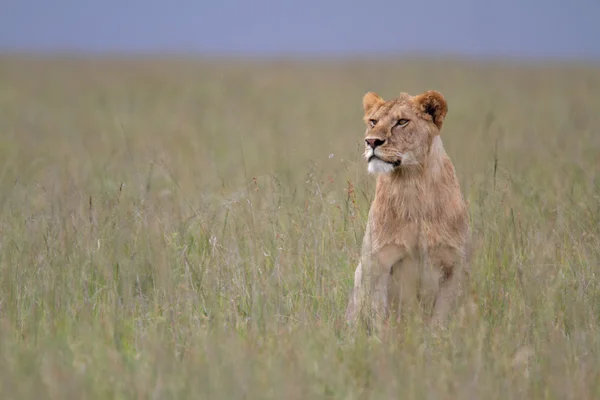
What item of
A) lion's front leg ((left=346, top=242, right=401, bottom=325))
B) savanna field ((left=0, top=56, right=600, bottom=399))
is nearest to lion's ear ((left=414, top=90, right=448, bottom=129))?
savanna field ((left=0, top=56, right=600, bottom=399))

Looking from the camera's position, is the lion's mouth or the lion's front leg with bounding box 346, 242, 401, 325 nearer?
the lion's front leg with bounding box 346, 242, 401, 325

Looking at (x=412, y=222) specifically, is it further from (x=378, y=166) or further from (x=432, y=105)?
(x=432, y=105)

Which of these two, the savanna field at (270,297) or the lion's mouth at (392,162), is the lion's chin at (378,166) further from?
the savanna field at (270,297)

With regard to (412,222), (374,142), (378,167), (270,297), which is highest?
(374,142)

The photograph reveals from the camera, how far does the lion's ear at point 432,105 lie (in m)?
5.33

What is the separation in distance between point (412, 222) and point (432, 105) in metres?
0.72

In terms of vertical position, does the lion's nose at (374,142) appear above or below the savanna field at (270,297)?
above

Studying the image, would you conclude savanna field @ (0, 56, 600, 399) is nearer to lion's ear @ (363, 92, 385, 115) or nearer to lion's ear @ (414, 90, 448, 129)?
lion's ear @ (363, 92, 385, 115)

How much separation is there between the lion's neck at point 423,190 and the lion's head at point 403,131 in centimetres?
5

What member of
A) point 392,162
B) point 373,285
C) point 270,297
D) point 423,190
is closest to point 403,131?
point 392,162

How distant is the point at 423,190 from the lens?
528cm

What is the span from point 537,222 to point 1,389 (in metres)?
3.99

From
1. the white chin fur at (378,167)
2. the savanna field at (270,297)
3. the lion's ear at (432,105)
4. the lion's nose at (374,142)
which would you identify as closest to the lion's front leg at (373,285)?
the savanna field at (270,297)

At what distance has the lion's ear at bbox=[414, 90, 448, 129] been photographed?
5327 millimetres
